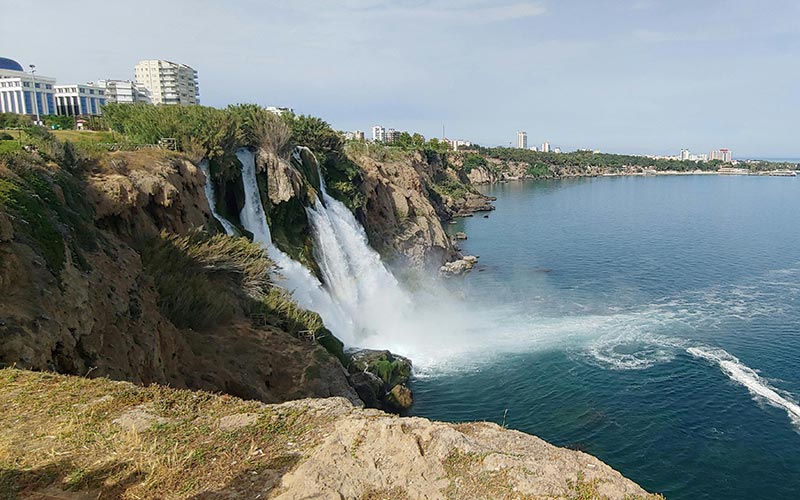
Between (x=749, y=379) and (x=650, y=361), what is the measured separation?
4100 mm

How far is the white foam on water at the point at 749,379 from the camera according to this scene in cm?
2153

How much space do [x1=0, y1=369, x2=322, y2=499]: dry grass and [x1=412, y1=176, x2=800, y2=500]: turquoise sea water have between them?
1462cm

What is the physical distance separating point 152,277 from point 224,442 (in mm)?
8563

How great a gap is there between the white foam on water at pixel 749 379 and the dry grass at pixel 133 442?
2182 cm

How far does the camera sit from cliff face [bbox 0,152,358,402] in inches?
358

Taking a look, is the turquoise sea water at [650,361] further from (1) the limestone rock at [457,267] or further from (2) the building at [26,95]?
(2) the building at [26,95]

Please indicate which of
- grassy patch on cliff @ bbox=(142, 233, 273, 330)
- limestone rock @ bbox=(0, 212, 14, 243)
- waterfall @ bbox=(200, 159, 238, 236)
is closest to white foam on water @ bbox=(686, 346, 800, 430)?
grassy patch on cliff @ bbox=(142, 233, 273, 330)

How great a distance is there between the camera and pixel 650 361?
1029 inches

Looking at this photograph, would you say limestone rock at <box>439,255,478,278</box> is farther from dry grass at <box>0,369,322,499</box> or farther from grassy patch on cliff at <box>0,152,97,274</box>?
dry grass at <box>0,369,322,499</box>

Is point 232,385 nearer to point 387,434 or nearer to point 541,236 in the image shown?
point 387,434

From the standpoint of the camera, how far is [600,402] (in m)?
22.3

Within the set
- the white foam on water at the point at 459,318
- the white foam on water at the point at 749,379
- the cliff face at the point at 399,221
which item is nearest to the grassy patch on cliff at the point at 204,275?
the white foam on water at the point at 459,318

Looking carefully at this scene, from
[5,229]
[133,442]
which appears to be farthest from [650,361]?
[5,229]

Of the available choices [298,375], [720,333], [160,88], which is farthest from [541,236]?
[160,88]
